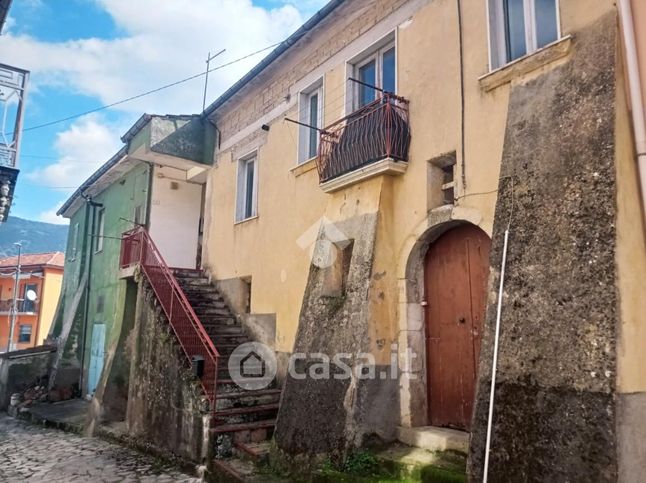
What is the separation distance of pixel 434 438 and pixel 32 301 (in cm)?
3677

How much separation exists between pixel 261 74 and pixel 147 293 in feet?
16.2

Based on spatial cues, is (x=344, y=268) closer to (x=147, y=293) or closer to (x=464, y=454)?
(x=464, y=454)

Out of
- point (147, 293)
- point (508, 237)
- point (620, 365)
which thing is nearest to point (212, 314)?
point (147, 293)

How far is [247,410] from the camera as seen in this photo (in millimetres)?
7562

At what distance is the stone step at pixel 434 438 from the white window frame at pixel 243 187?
5851mm

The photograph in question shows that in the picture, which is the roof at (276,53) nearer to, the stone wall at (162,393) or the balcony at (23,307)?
the stone wall at (162,393)

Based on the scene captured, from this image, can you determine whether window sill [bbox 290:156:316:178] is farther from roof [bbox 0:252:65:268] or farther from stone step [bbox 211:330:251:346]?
roof [bbox 0:252:65:268]

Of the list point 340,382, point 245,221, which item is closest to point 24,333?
point 245,221

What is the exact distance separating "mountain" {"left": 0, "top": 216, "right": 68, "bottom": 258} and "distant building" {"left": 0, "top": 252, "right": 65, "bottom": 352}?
213ft

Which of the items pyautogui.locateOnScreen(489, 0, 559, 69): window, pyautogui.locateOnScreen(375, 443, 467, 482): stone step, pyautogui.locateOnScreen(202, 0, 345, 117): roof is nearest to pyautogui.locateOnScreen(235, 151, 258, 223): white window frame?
pyautogui.locateOnScreen(202, 0, 345, 117): roof

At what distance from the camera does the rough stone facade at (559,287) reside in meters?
3.53

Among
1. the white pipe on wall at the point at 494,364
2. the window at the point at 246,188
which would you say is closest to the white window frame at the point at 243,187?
the window at the point at 246,188

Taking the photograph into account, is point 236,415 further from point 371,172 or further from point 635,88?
point 635,88

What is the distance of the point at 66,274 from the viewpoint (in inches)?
789
